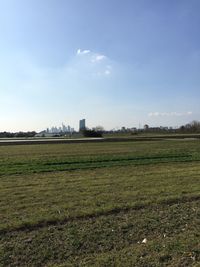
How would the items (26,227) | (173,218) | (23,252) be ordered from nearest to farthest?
(23,252) < (26,227) < (173,218)

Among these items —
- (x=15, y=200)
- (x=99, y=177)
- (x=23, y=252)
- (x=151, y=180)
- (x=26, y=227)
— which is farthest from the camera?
(x=99, y=177)

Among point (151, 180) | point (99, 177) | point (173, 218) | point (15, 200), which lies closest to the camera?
point (173, 218)

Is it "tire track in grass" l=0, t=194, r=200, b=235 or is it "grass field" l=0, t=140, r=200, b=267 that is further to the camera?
"tire track in grass" l=0, t=194, r=200, b=235

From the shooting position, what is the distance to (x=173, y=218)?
838 cm

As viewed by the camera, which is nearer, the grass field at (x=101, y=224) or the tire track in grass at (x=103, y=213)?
the grass field at (x=101, y=224)

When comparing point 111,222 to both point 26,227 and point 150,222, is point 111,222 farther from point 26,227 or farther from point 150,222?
point 26,227

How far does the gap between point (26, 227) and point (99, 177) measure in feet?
27.2

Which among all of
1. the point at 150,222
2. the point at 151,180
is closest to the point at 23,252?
the point at 150,222

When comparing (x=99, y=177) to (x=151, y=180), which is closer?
(x=151, y=180)

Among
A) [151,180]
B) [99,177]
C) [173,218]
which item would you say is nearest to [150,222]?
[173,218]

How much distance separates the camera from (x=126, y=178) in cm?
1539

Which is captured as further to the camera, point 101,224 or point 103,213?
point 103,213

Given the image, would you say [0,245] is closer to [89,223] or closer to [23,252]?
[23,252]

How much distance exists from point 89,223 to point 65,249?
161 centimetres
